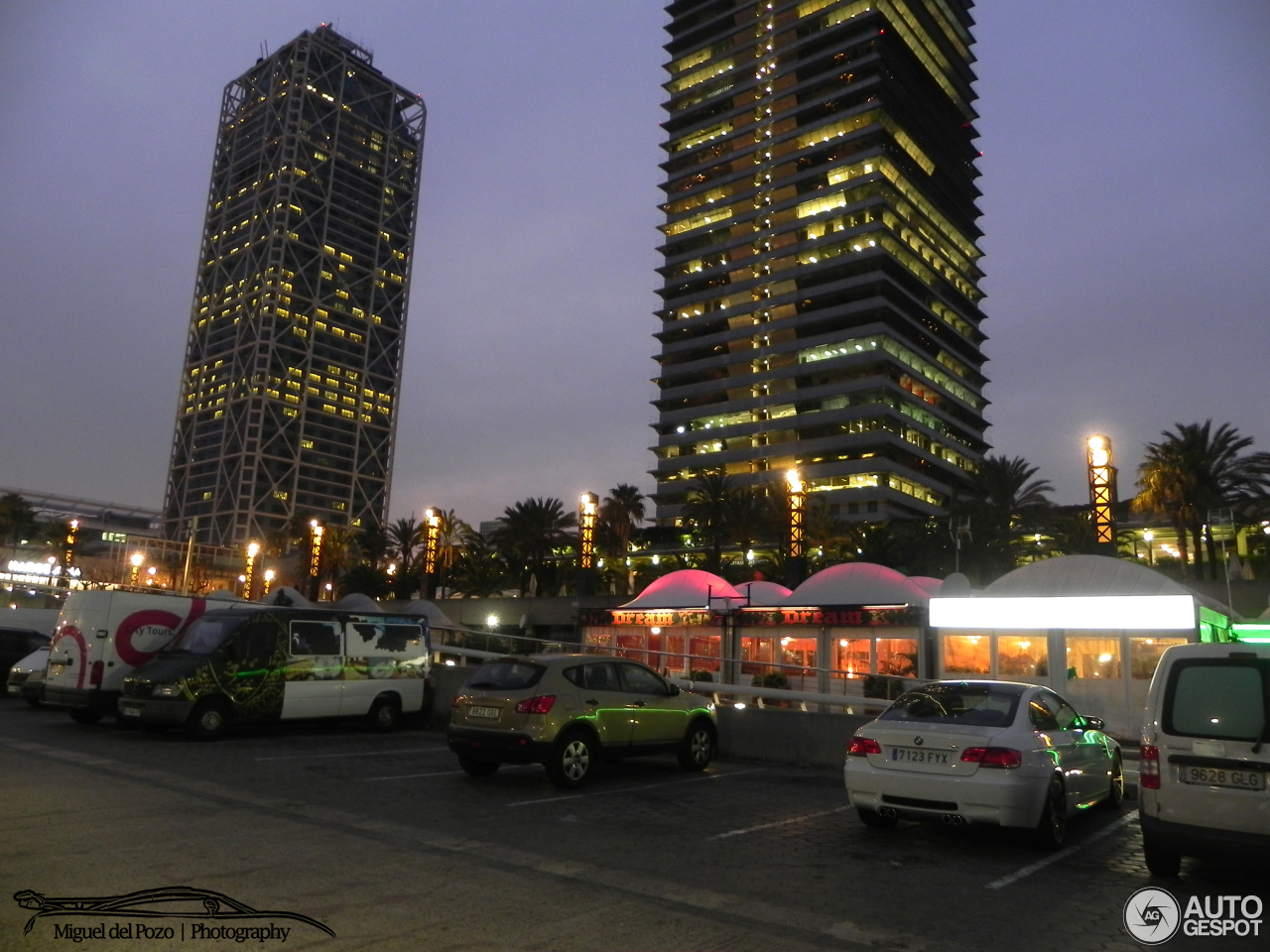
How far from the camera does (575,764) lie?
403 inches

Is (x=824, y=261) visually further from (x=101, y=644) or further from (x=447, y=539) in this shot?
(x=101, y=644)

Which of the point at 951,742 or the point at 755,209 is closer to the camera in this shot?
the point at 951,742

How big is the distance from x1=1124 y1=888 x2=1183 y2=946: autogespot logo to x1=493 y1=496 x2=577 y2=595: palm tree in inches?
2265

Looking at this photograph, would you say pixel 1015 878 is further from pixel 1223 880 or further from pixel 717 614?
pixel 717 614

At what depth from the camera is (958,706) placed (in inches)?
322

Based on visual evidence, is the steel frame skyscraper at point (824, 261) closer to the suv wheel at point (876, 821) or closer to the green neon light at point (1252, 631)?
the green neon light at point (1252, 631)

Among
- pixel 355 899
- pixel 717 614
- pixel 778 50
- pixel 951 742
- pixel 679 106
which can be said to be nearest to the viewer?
pixel 355 899

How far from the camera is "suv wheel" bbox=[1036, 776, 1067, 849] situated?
24.7 ft

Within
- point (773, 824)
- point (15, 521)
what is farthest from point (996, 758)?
point (15, 521)

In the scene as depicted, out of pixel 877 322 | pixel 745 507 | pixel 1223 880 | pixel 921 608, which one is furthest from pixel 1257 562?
pixel 1223 880

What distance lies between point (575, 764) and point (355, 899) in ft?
16.3

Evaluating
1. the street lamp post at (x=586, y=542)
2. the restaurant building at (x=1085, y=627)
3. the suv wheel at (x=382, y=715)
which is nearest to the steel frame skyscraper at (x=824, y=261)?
the street lamp post at (x=586, y=542)

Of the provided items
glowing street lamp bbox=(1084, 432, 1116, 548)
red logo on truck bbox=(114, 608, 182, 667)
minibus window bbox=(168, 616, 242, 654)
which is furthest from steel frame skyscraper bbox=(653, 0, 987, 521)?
minibus window bbox=(168, 616, 242, 654)

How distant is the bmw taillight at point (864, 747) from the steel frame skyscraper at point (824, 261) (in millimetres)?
91241
